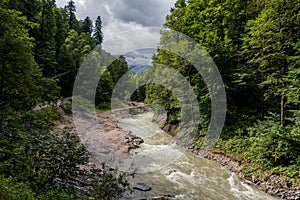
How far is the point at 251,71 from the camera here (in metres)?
13.9

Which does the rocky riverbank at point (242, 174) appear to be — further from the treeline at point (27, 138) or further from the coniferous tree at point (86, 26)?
the coniferous tree at point (86, 26)

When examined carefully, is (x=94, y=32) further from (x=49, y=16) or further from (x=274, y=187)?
(x=274, y=187)

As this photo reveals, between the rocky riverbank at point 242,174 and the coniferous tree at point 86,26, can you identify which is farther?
the coniferous tree at point 86,26

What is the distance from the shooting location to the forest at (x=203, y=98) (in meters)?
6.18

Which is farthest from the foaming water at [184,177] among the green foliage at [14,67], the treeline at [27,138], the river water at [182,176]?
the green foliage at [14,67]

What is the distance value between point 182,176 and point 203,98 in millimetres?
6388

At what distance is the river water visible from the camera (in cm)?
834

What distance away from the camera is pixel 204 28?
54.2 ft

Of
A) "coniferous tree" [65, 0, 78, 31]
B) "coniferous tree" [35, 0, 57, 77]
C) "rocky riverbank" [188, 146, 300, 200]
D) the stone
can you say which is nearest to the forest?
"rocky riverbank" [188, 146, 300, 200]

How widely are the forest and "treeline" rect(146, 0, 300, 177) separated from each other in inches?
1.9

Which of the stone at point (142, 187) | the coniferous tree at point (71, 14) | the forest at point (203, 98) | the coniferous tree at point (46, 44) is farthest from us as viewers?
the coniferous tree at point (71, 14)

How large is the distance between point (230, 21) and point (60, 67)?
19.1 m

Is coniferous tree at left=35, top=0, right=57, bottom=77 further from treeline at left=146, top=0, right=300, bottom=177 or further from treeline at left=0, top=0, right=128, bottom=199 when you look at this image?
treeline at left=0, top=0, right=128, bottom=199

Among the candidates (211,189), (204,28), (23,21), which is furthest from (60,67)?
(211,189)
